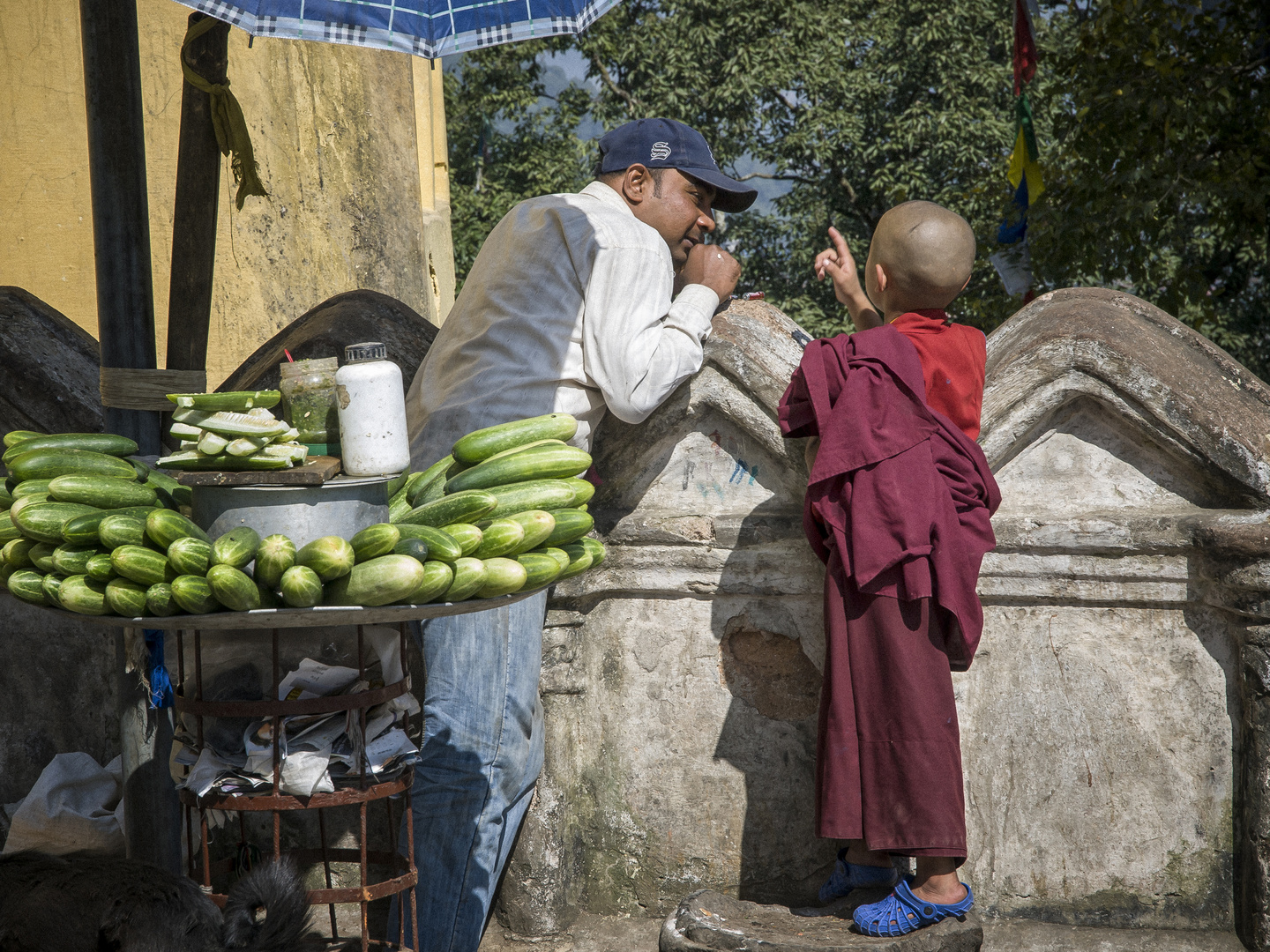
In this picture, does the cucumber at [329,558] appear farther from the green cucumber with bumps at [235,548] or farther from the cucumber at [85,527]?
the cucumber at [85,527]

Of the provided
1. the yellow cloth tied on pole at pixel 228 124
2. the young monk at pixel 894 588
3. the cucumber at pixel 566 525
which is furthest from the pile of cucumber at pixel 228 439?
the young monk at pixel 894 588

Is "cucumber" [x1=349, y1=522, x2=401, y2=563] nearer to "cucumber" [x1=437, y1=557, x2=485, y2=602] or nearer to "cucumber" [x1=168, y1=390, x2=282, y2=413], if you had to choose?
"cucumber" [x1=437, y1=557, x2=485, y2=602]

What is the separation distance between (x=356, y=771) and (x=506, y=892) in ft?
2.89

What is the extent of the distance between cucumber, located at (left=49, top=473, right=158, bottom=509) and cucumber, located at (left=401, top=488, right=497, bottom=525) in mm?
483

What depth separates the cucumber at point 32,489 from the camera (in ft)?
5.69

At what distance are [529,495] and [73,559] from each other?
2.37 ft

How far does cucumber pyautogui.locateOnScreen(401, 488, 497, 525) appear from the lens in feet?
5.67

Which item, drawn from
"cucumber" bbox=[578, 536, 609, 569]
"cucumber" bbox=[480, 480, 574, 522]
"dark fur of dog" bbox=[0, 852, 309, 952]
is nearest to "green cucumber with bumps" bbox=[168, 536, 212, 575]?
"cucumber" bbox=[480, 480, 574, 522]

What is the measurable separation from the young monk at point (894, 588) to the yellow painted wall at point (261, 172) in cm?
424

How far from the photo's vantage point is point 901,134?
13531 millimetres

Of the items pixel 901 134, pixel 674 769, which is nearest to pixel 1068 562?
pixel 674 769

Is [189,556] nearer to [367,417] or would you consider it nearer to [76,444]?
[367,417]

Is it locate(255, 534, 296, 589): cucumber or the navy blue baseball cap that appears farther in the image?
the navy blue baseball cap

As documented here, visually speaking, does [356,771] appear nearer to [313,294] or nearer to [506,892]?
[506,892]
